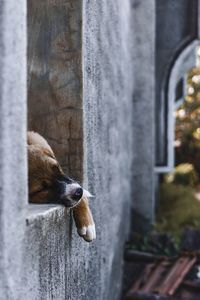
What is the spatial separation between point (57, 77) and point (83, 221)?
0.82 metres

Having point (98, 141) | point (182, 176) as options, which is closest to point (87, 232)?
point (98, 141)

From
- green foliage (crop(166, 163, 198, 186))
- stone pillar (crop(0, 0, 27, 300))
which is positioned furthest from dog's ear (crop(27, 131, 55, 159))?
green foliage (crop(166, 163, 198, 186))

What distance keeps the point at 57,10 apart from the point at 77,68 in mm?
341

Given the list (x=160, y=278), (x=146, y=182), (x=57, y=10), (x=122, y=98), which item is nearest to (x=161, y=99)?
(x=146, y=182)

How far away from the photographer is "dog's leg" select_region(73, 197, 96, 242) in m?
2.84

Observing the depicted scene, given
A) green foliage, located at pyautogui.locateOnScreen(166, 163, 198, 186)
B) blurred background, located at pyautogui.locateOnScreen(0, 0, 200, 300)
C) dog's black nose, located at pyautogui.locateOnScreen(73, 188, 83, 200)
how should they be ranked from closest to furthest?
blurred background, located at pyautogui.locateOnScreen(0, 0, 200, 300)
dog's black nose, located at pyautogui.locateOnScreen(73, 188, 83, 200)
green foliage, located at pyautogui.locateOnScreen(166, 163, 198, 186)

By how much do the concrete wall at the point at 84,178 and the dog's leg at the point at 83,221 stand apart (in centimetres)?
5

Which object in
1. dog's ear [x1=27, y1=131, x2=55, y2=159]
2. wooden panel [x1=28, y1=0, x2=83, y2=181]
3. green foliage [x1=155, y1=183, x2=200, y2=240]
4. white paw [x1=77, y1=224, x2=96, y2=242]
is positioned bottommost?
green foliage [x1=155, y1=183, x2=200, y2=240]

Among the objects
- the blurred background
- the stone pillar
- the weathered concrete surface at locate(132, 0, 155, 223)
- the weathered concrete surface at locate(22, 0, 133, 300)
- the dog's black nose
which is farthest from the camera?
the weathered concrete surface at locate(132, 0, 155, 223)

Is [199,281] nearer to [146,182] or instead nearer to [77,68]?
[146,182]

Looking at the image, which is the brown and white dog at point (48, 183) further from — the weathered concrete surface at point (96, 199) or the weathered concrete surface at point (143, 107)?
the weathered concrete surface at point (143, 107)

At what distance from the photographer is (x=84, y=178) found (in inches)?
125

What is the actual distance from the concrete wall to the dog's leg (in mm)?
47

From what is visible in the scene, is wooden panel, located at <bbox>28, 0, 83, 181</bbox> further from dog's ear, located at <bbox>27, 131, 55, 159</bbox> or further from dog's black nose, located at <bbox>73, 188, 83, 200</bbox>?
dog's black nose, located at <bbox>73, 188, 83, 200</bbox>
